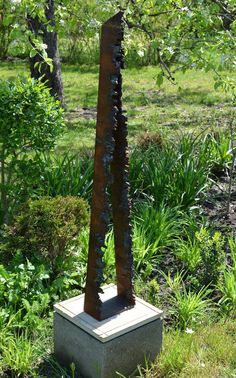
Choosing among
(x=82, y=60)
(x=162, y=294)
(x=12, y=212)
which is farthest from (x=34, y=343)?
(x=82, y=60)

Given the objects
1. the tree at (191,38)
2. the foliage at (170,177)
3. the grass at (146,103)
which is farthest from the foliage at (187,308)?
the grass at (146,103)

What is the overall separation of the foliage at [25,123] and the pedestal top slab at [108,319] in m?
1.59

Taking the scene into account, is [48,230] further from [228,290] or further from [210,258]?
[228,290]

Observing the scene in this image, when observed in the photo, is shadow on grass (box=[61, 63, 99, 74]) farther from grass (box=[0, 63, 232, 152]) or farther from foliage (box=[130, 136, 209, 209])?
foliage (box=[130, 136, 209, 209])

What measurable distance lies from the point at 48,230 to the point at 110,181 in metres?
1.11

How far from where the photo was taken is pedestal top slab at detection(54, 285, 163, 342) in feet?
11.7

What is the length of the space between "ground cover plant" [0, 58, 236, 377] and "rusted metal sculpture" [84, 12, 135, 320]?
1.57 feet

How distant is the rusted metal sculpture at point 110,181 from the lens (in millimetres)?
3350

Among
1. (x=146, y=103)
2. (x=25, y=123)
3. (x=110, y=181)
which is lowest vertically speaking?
(x=146, y=103)

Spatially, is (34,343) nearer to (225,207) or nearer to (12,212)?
(12,212)

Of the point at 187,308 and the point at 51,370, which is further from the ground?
the point at 187,308

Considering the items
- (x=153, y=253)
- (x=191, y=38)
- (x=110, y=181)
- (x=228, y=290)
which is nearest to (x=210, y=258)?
(x=228, y=290)

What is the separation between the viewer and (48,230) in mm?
4445

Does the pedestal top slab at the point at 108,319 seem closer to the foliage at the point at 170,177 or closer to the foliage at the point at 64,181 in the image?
the foliage at the point at 64,181
